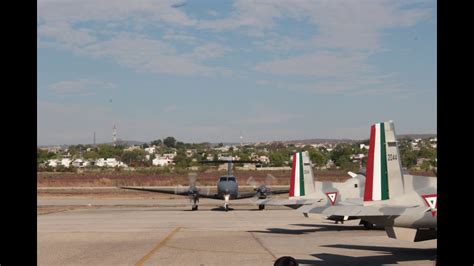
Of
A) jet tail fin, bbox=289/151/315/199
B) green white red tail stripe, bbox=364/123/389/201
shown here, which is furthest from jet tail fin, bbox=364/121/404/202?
jet tail fin, bbox=289/151/315/199

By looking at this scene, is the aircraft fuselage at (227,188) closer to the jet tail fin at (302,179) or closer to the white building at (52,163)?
the jet tail fin at (302,179)

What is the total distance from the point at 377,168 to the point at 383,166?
15 cm

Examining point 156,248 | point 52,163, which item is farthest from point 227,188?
point 52,163

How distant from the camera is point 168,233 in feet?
76.8

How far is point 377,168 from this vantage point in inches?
571

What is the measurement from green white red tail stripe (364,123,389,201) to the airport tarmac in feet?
5.51

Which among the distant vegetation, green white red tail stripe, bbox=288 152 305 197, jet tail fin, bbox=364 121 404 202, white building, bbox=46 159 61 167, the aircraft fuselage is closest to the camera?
jet tail fin, bbox=364 121 404 202

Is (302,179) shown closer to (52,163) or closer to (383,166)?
(383,166)

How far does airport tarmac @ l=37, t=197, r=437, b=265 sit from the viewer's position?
1541cm

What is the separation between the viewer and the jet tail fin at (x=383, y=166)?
567 inches

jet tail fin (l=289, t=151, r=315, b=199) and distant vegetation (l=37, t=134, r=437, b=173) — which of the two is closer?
jet tail fin (l=289, t=151, r=315, b=199)

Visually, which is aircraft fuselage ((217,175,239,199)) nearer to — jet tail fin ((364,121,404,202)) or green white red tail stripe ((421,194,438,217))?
jet tail fin ((364,121,404,202))

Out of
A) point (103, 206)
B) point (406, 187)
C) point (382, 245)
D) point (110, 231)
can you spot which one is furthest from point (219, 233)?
point (103, 206)
